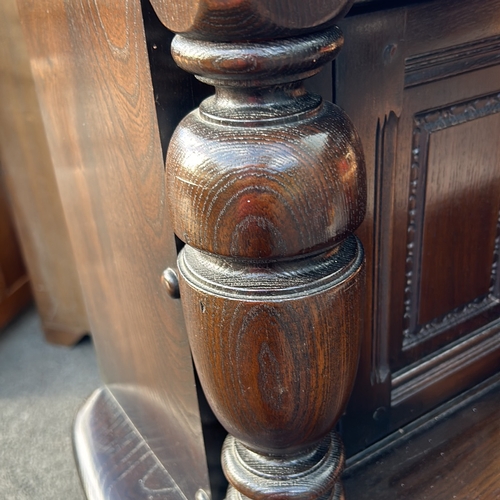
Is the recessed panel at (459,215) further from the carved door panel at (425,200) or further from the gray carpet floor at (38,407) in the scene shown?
the gray carpet floor at (38,407)

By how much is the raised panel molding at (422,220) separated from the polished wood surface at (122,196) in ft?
0.69

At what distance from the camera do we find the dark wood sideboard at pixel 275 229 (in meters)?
0.28

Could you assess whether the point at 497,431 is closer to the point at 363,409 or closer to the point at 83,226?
the point at 363,409

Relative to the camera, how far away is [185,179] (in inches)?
11.8

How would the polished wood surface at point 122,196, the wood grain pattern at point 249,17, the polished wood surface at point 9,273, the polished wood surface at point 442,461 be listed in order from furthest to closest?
the polished wood surface at point 9,273 → the polished wood surface at point 442,461 → the polished wood surface at point 122,196 → the wood grain pattern at point 249,17

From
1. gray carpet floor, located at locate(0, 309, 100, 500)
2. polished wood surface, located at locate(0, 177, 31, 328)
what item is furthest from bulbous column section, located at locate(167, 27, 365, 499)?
polished wood surface, located at locate(0, 177, 31, 328)

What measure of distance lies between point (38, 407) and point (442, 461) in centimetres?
79

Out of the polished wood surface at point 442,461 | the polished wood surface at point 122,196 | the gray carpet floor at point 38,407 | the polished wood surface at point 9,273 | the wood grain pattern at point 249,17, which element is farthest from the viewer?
the polished wood surface at point 9,273

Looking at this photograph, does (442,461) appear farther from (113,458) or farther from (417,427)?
(113,458)

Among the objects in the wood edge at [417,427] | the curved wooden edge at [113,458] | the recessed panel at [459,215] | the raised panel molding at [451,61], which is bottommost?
the curved wooden edge at [113,458]

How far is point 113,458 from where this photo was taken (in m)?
0.62

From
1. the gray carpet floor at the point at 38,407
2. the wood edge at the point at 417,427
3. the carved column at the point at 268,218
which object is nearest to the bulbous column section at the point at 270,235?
the carved column at the point at 268,218

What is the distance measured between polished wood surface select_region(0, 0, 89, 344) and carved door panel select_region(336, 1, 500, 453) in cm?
68

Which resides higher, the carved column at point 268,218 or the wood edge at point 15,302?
the carved column at point 268,218
